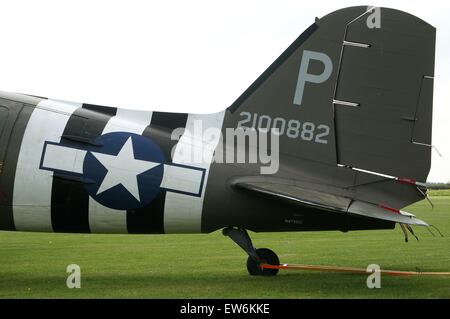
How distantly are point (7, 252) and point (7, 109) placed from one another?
6.35m

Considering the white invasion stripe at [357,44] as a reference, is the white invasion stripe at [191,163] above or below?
below

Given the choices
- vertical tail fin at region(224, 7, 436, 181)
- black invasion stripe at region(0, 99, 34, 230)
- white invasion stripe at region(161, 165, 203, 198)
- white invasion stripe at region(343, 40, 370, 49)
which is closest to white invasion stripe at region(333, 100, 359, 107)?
vertical tail fin at region(224, 7, 436, 181)

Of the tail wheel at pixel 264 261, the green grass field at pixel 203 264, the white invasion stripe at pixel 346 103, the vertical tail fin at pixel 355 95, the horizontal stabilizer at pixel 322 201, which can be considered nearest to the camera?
the horizontal stabilizer at pixel 322 201

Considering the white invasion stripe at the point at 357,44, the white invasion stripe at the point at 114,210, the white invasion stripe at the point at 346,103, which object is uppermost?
the white invasion stripe at the point at 357,44

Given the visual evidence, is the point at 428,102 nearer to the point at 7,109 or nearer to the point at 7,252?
the point at 7,109

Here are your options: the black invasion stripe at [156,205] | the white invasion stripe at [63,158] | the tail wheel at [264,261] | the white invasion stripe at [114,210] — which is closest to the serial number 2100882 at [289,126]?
the black invasion stripe at [156,205]

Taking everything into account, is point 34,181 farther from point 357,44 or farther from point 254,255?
point 357,44

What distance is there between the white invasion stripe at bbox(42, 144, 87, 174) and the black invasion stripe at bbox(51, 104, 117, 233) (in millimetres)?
133

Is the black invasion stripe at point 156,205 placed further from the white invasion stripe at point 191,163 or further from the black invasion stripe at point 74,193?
the black invasion stripe at point 74,193

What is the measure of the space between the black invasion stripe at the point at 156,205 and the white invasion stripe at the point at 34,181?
149 centimetres

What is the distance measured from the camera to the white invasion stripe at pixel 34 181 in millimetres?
11648

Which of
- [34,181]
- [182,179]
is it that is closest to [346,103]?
[182,179]

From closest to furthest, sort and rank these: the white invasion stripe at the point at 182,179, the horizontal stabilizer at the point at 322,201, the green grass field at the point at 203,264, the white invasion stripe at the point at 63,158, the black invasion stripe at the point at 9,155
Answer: the horizontal stabilizer at the point at 322,201 < the green grass field at the point at 203,264 < the white invasion stripe at the point at 182,179 < the white invasion stripe at the point at 63,158 < the black invasion stripe at the point at 9,155

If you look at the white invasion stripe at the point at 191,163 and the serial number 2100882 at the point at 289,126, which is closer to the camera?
the white invasion stripe at the point at 191,163
